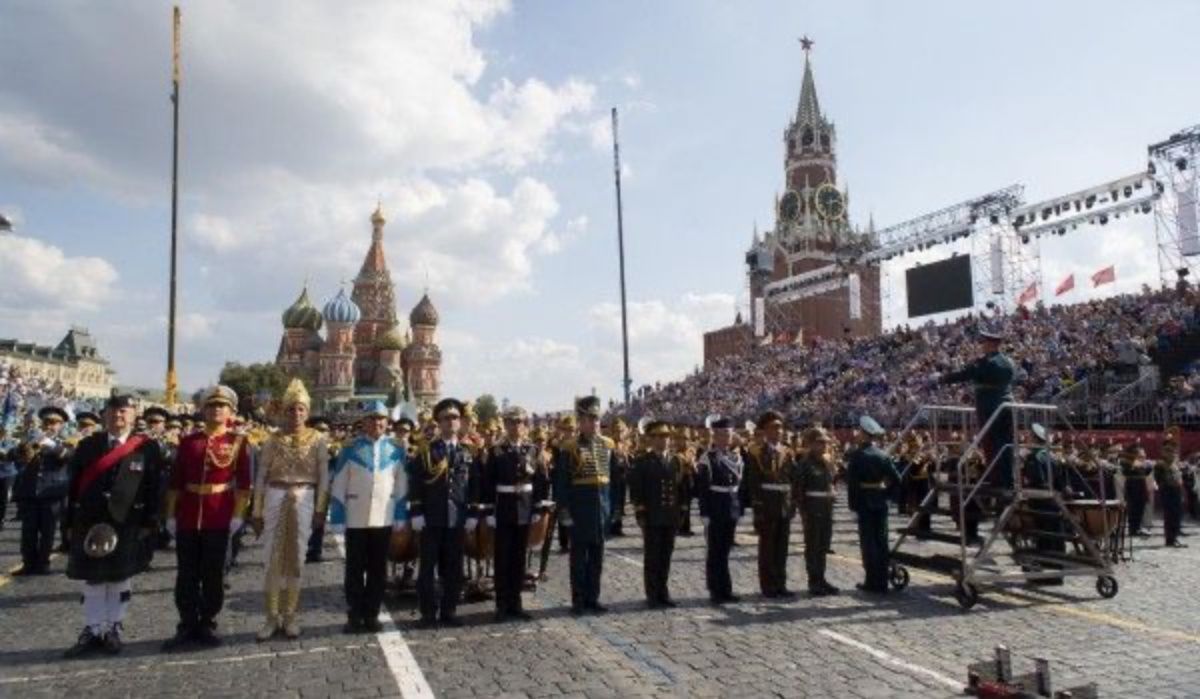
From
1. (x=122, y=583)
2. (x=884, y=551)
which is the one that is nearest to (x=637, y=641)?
(x=884, y=551)

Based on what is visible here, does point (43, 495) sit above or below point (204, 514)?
below

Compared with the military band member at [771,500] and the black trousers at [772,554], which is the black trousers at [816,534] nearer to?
the military band member at [771,500]

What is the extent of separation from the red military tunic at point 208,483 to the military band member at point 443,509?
5.46 ft

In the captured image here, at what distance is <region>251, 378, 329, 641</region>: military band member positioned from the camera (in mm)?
7508

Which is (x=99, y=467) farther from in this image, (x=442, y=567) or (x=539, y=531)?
(x=539, y=531)

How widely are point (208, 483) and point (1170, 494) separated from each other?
15622 mm

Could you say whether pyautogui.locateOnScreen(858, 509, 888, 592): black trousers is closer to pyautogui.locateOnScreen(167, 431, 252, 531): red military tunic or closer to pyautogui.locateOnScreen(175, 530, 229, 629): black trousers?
pyautogui.locateOnScreen(167, 431, 252, 531): red military tunic

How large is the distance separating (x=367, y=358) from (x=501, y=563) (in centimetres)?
8276

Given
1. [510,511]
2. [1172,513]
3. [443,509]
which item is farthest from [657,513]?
[1172,513]

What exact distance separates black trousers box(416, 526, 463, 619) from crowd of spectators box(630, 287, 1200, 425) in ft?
72.4

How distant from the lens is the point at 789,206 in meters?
95.8

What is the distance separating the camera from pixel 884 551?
31.6 feet

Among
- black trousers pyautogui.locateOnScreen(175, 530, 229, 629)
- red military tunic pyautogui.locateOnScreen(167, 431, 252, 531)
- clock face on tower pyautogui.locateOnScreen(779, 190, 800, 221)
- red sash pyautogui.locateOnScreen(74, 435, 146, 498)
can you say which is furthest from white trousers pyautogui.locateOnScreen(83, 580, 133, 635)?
clock face on tower pyautogui.locateOnScreen(779, 190, 800, 221)

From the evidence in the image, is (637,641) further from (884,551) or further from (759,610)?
(884,551)
